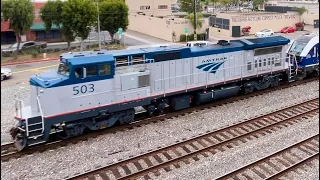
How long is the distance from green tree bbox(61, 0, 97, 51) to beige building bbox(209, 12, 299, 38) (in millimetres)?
19766

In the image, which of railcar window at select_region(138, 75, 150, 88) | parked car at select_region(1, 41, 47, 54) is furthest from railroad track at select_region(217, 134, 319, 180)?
parked car at select_region(1, 41, 47, 54)

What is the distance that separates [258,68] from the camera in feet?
62.1

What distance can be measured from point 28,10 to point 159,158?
1053 inches

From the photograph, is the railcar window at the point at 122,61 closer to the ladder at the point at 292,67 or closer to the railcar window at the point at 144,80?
the railcar window at the point at 144,80

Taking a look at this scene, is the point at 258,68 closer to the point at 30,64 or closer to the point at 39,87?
the point at 39,87

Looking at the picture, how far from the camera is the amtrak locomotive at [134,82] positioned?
12258mm

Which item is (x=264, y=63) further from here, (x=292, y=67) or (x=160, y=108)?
(x=160, y=108)

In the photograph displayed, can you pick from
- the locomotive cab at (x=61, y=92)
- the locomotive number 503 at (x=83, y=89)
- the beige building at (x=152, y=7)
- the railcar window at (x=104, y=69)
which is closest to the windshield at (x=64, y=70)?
the locomotive cab at (x=61, y=92)

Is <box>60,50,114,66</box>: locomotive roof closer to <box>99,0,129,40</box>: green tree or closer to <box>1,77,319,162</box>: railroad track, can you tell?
<box>1,77,319,162</box>: railroad track

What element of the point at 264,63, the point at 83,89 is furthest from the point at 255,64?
the point at 83,89

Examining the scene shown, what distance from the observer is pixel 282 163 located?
36.8 feet

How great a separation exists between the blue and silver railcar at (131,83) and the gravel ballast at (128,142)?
2.52ft

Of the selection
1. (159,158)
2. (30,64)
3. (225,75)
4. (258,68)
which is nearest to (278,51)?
(258,68)

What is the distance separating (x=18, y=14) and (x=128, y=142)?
24.7 metres
